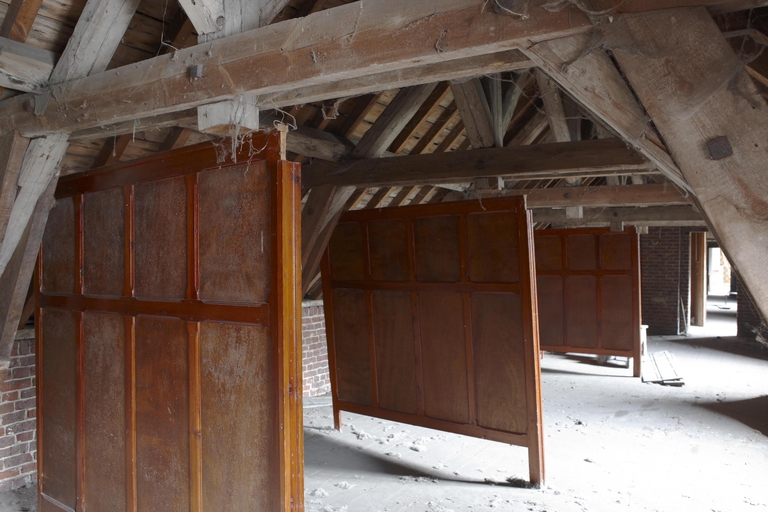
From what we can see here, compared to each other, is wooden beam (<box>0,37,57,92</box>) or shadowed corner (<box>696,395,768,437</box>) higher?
wooden beam (<box>0,37,57,92</box>)

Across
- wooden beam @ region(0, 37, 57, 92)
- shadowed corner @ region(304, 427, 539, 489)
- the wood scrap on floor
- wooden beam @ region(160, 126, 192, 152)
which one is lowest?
shadowed corner @ region(304, 427, 539, 489)

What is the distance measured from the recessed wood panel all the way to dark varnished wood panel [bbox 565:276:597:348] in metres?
0.31

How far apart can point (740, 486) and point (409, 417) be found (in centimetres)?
253

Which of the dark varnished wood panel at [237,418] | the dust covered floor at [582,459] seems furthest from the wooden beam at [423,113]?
the dark varnished wood panel at [237,418]

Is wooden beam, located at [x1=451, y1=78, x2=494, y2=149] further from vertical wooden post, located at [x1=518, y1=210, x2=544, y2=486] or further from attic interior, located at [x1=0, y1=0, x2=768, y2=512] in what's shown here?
vertical wooden post, located at [x1=518, y1=210, x2=544, y2=486]

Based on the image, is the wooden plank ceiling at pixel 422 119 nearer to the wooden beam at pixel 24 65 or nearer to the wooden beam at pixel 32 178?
the wooden beam at pixel 24 65

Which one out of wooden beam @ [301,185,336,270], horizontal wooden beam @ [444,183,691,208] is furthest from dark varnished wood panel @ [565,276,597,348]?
wooden beam @ [301,185,336,270]

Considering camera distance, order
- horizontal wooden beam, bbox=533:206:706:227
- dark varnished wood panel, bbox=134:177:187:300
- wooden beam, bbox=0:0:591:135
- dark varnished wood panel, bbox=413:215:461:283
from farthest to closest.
Answer: horizontal wooden beam, bbox=533:206:706:227 → dark varnished wood panel, bbox=413:215:461:283 → dark varnished wood panel, bbox=134:177:187:300 → wooden beam, bbox=0:0:591:135

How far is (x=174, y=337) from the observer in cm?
260

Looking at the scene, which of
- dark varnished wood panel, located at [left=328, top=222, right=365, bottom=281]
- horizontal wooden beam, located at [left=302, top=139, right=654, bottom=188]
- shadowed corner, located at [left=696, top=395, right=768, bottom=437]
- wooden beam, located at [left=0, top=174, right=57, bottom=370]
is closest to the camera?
wooden beam, located at [left=0, top=174, right=57, bottom=370]

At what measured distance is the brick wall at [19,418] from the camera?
13.3 feet

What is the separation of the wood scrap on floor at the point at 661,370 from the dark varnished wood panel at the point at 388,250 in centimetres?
456

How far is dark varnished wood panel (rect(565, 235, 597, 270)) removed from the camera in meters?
8.13

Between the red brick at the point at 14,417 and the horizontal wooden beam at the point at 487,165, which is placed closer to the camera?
the horizontal wooden beam at the point at 487,165
